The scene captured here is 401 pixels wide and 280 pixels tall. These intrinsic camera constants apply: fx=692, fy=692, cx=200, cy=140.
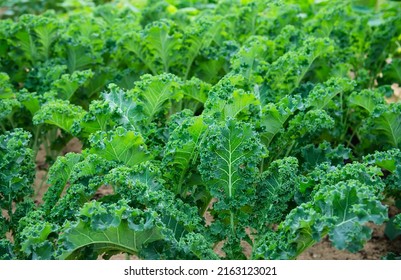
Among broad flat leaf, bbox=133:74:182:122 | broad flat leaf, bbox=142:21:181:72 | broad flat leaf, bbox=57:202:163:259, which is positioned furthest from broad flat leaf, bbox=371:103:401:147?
broad flat leaf, bbox=57:202:163:259

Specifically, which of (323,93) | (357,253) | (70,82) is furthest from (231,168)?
(70,82)

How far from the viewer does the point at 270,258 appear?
369 centimetres

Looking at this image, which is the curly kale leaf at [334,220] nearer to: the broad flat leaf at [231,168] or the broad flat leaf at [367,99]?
the broad flat leaf at [231,168]

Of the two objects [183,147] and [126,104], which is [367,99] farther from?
[126,104]

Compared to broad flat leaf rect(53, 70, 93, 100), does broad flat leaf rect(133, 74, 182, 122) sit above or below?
above

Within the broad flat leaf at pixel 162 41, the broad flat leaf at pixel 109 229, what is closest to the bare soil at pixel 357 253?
the broad flat leaf at pixel 109 229

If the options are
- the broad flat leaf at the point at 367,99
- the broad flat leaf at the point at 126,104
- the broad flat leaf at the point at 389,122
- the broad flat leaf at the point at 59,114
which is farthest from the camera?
the broad flat leaf at the point at 367,99

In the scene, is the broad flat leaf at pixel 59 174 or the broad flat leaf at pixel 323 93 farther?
the broad flat leaf at pixel 323 93

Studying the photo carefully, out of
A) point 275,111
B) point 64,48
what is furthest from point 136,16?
point 275,111

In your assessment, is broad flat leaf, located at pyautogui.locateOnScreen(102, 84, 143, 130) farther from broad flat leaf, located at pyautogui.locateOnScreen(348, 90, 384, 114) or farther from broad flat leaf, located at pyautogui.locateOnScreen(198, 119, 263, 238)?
broad flat leaf, located at pyautogui.locateOnScreen(348, 90, 384, 114)

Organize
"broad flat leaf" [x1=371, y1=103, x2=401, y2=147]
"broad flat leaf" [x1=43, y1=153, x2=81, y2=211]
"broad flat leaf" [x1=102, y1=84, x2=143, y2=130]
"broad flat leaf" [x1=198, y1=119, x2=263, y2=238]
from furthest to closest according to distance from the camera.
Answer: "broad flat leaf" [x1=371, y1=103, x2=401, y2=147], "broad flat leaf" [x1=102, y1=84, x2=143, y2=130], "broad flat leaf" [x1=43, y1=153, x2=81, y2=211], "broad flat leaf" [x1=198, y1=119, x2=263, y2=238]

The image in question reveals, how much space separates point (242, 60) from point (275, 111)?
991 mm

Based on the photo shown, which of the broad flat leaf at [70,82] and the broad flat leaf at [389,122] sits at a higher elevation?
the broad flat leaf at [70,82]

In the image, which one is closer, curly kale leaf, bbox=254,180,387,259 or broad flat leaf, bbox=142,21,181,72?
curly kale leaf, bbox=254,180,387,259
